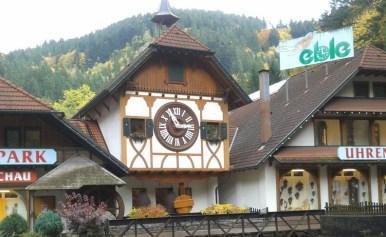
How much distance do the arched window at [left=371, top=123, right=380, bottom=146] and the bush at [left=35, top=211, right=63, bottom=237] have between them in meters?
17.6

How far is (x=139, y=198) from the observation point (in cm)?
3025

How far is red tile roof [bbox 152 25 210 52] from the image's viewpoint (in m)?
29.3

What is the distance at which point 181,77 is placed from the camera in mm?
30266

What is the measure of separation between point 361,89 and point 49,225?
18491 millimetres

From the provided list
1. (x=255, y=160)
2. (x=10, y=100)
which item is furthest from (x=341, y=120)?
(x=10, y=100)

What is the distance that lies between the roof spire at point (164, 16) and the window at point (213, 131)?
23.3ft

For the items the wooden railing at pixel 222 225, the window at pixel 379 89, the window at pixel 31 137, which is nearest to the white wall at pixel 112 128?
the window at pixel 31 137

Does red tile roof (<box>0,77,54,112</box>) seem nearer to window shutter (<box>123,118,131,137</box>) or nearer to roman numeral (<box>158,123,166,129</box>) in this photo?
window shutter (<box>123,118,131,137</box>)

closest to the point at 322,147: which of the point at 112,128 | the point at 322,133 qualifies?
the point at 322,133

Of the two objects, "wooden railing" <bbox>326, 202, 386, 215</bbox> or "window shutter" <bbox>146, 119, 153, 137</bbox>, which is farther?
"window shutter" <bbox>146, 119, 153, 137</bbox>

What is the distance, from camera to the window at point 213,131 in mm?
30438

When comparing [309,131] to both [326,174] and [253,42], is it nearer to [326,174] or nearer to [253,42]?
[326,174]

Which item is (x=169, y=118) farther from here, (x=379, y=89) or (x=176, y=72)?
(x=379, y=89)

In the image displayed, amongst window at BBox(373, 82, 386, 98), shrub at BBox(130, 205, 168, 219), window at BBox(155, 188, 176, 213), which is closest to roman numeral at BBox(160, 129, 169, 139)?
window at BBox(155, 188, 176, 213)
